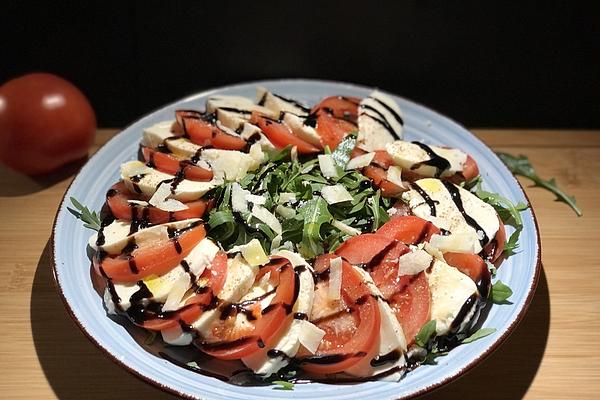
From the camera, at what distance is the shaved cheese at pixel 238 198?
7.48ft

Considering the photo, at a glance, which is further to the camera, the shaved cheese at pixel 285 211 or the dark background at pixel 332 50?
the dark background at pixel 332 50

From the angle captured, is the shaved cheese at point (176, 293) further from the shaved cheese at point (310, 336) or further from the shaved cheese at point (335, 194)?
the shaved cheese at point (335, 194)

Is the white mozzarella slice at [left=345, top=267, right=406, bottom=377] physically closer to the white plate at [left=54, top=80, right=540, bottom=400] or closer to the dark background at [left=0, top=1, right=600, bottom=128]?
the white plate at [left=54, top=80, right=540, bottom=400]

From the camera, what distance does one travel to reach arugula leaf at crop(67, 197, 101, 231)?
235cm

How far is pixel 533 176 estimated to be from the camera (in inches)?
115

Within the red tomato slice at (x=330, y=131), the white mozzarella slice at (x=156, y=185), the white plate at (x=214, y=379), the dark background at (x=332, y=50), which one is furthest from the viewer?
the dark background at (x=332, y=50)

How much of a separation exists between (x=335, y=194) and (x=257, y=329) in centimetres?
66

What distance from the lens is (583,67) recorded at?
329cm

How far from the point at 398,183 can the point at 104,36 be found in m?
1.67

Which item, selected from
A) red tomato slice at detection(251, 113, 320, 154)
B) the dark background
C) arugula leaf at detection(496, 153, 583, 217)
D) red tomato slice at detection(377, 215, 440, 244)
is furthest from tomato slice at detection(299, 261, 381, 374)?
the dark background

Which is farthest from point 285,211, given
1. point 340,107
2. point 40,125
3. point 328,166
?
point 40,125

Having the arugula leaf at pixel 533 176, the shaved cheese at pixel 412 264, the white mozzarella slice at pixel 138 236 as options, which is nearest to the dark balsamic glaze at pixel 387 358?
the shaved cheese at pixel 412 264

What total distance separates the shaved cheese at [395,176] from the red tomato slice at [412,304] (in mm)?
475

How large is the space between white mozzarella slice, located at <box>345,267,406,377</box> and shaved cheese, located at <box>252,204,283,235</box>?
49 centimetres
